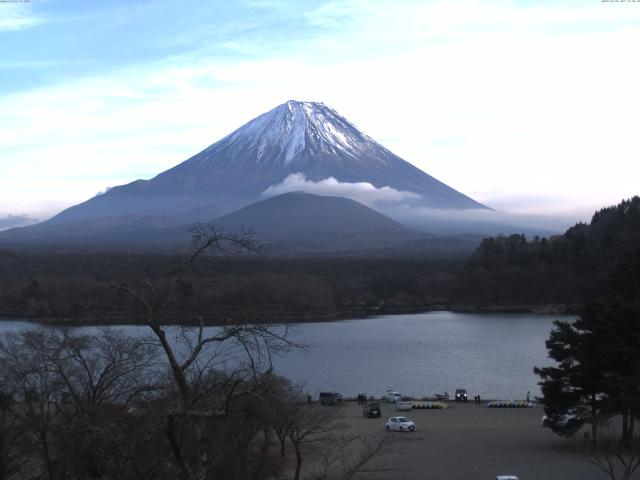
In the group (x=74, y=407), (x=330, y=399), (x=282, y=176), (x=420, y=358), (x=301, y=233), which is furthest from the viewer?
(x=282, y=176)

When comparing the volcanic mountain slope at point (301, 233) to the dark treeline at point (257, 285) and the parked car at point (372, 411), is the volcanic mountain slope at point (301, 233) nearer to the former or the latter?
the dark treeline at point (257, 285)

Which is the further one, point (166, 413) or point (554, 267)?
point (554, 267)

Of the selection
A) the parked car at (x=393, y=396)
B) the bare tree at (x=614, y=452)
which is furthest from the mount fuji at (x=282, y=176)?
the bare tree at (x=614, y=452)

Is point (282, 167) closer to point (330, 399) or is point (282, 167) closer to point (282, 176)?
point (282, 176)

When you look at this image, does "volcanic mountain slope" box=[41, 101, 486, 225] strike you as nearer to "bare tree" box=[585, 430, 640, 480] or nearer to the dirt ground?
the dirt ground

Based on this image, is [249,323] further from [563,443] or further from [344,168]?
[344,168]

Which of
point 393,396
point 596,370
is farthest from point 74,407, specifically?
point 393,396

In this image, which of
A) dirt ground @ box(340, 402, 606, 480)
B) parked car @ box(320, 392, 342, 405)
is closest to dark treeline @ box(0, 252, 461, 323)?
parked car @ box(320, 392, 342, 405)
